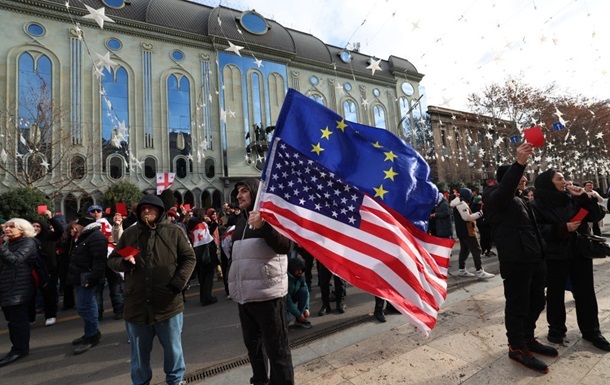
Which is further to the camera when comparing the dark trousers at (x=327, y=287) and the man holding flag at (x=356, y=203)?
the dark trousers at (x=327, y=287)

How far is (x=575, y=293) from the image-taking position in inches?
137

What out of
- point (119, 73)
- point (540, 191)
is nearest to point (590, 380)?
point (540, 191)

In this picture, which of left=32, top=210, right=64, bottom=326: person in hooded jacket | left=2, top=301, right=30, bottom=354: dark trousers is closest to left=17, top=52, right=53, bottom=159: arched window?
left=32, top=210, right=64, bottom=326: person in hooded jacket

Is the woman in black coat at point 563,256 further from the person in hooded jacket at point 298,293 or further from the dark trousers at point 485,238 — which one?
the dark trousers at point 485,238

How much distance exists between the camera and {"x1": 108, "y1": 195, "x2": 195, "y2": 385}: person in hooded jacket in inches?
107

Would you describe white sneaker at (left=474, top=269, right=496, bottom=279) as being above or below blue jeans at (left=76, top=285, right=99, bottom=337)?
below

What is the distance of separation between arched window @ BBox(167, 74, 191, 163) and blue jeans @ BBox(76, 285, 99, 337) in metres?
20.5

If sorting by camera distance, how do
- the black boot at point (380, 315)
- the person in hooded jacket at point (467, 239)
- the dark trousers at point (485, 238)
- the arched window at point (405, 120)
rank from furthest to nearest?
the arched window at point (405, 120) → the dark trousers at point (485, 238) → the person in hooded jacket at point (467, 239) → the black boot at point (380, 315)

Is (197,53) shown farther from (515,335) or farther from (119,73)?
(515,335)

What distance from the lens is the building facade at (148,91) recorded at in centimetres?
1877

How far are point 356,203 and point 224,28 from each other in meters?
28.0

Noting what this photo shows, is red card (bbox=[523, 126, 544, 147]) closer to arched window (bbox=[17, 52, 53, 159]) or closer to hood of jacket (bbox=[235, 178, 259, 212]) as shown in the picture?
hood of jacket (bbox=[235, 178, 259, 212])

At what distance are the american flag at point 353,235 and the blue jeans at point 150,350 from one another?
1.54 meters

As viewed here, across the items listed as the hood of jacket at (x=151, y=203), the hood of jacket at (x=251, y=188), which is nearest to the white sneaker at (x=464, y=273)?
the hood of jacket at (x=251, y=188)
